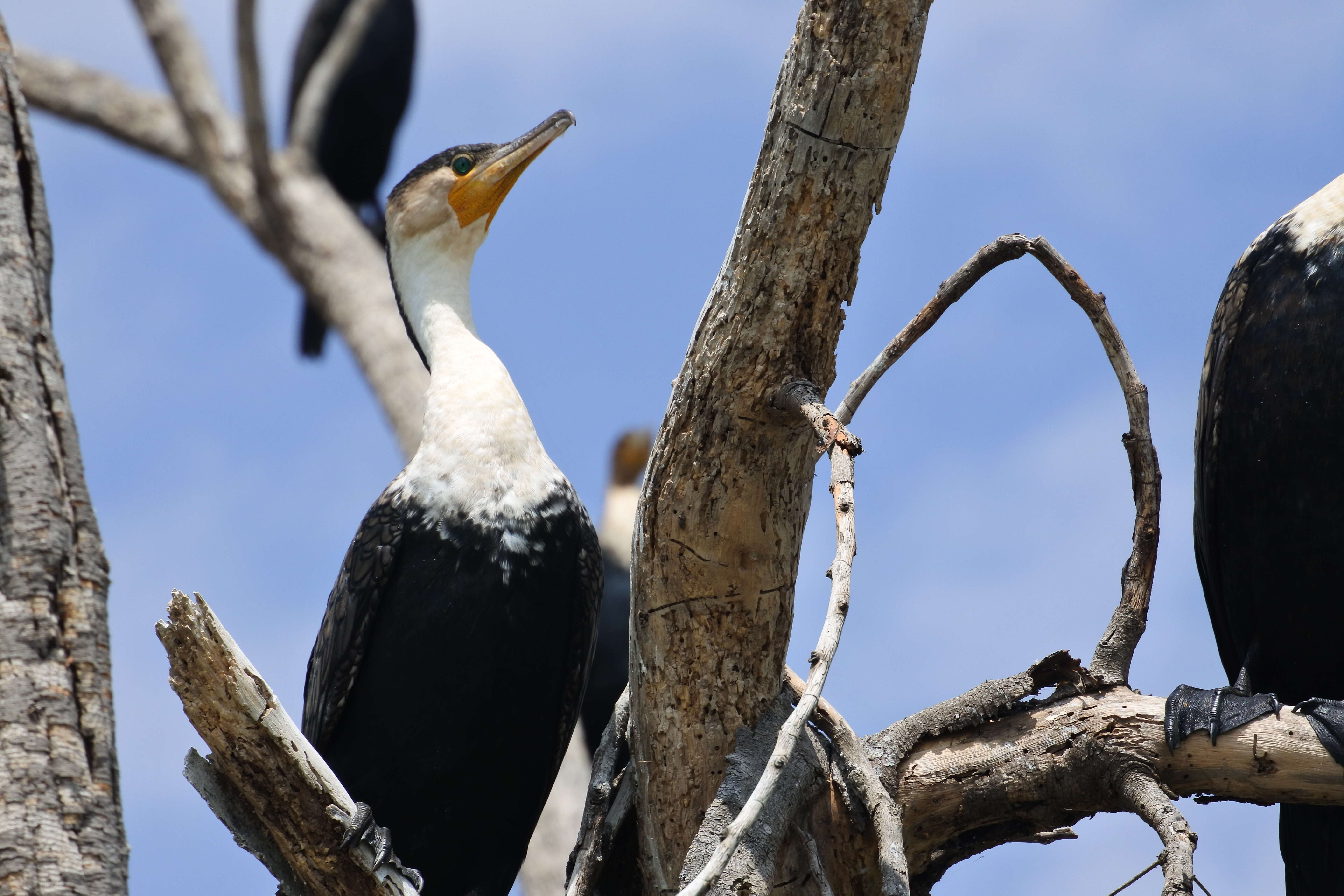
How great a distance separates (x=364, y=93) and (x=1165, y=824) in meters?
8.11

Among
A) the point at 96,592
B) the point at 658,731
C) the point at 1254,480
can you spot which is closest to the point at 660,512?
the point at 658,731

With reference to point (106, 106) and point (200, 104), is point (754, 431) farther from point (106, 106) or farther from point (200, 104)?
point (106, 106)

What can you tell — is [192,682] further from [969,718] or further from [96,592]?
[969,718]

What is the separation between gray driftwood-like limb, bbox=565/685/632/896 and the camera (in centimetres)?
289

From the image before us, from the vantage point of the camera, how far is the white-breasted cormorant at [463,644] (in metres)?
3.26

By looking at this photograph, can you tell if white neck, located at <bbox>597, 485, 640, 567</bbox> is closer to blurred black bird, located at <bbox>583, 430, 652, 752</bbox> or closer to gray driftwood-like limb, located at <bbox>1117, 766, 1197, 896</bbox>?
blurred black bird, located at <bbox>583, 430, 652, 752</bbox>

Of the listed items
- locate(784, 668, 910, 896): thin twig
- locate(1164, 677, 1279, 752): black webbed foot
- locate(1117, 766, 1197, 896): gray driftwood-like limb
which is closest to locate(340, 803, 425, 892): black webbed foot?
locate(784, 668, 910, 896): thin twig

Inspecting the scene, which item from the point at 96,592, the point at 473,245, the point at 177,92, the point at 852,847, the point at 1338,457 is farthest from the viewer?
the point at 177,92

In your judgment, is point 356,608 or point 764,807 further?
point 356,608

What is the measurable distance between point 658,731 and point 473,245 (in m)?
1.88

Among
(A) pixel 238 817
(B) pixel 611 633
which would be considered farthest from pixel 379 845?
(B) pixel 611 633

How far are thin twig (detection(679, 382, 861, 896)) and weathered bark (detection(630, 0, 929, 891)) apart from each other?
0.75 feet

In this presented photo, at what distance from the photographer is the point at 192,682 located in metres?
2.45

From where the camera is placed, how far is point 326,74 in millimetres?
8023
